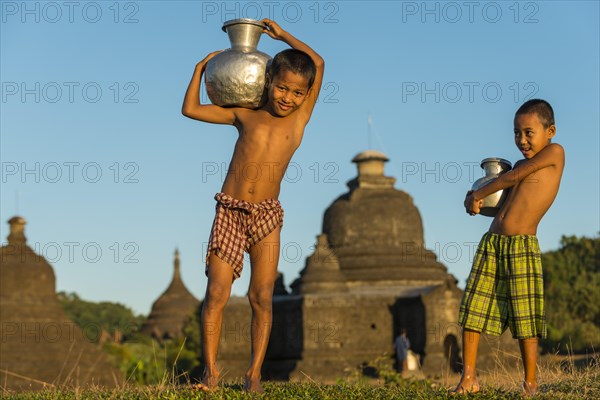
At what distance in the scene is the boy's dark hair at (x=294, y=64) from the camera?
20.2 ft

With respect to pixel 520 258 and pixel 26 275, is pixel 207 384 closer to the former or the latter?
pixel 520 258

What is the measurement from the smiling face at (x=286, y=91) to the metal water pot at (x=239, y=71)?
0.10m

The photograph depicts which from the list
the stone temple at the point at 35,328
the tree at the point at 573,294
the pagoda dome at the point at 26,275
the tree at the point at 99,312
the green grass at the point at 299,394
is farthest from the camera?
the tree at the point at 99,312

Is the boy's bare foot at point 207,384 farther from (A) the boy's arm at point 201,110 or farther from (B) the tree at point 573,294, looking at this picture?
(B) the tree at point 573,294

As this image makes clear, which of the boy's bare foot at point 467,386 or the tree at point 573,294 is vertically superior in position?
the tree at point 573,294

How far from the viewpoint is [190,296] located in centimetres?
5797

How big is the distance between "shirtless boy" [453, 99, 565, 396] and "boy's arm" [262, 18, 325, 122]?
1.28 metres

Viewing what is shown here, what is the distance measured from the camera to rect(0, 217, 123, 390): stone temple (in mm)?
30500

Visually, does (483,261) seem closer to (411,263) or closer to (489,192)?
(489,192)

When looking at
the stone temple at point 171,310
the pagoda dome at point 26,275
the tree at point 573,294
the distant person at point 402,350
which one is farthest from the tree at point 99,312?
the distant person at point 402,350

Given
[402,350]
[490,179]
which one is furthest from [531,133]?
[402,350]

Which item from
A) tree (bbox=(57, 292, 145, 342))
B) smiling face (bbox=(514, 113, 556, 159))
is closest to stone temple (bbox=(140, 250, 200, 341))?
tree (bbox=(57, 292, 145, 342))

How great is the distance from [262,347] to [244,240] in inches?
27.2

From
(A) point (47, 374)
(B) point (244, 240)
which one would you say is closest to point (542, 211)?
(B) point (244, 240)
